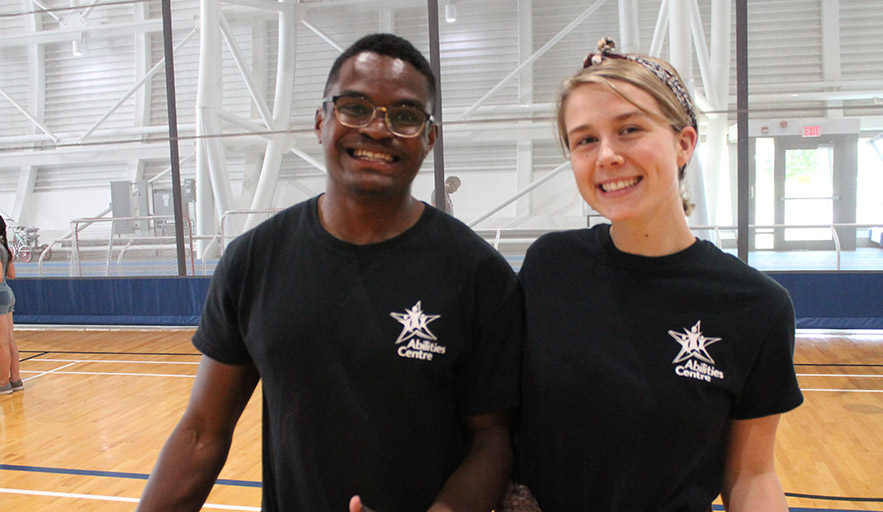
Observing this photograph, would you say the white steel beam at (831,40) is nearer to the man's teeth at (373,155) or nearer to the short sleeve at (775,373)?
the short sleeve at (775,373)

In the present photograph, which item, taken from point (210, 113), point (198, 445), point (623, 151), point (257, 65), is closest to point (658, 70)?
point (623, 151)

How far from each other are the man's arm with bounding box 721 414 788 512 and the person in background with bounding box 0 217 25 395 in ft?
18.5

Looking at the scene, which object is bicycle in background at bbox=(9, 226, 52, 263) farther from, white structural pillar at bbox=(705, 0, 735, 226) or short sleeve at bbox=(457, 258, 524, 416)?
short sleeve at bbox=(457, 258, 524, 416)

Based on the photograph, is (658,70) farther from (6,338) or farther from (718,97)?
(718,97)

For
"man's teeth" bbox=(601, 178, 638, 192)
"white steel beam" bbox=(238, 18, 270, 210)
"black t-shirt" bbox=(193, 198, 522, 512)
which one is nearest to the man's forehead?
"black t-shirt" bbox=(193, 198, 522, 512)

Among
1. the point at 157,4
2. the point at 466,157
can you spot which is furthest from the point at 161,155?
the point at 466,157

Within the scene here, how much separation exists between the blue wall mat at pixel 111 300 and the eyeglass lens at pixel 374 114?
22.0 feet

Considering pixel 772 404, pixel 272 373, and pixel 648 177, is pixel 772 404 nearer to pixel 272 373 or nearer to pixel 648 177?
pixel 648 177

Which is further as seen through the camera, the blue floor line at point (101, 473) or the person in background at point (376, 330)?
the blue floor line at point (101, 473)

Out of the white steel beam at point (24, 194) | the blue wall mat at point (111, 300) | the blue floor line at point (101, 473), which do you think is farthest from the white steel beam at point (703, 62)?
the white steel beam at point (24, 194)

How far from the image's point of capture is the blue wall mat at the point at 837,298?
623 cm

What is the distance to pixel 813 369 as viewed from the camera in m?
5.42

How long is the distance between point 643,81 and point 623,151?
122 millimetres

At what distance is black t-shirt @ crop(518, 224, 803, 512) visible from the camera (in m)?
1.06
